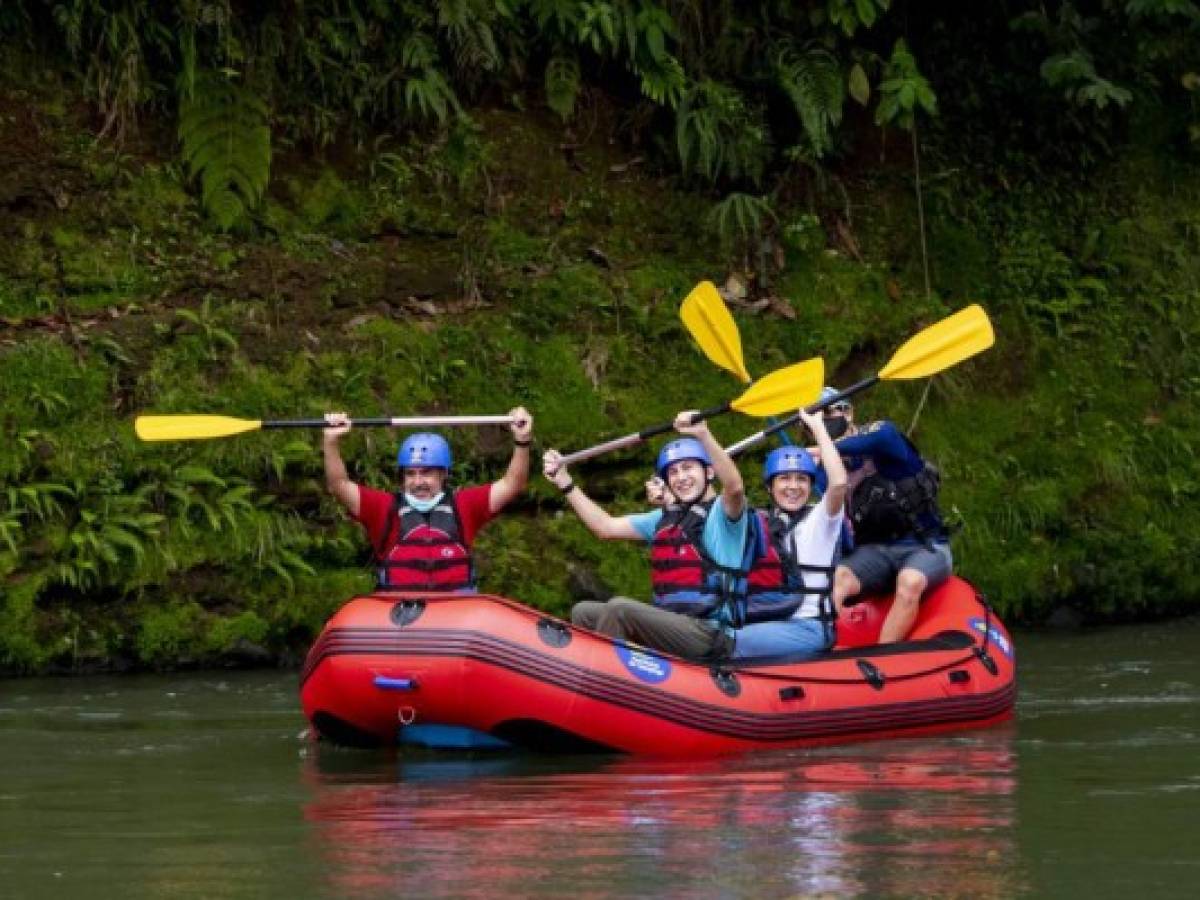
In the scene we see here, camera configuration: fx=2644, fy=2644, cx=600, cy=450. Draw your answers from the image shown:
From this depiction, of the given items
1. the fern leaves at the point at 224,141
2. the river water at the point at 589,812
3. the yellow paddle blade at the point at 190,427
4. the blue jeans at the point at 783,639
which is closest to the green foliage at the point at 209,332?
the fern leaves at the point at 224,141

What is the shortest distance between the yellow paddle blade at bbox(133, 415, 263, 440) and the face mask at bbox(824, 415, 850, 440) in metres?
2.40

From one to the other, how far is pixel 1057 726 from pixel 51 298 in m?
5.75

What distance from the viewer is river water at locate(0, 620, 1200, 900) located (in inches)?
257

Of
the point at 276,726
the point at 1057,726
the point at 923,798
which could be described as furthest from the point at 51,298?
the point at 923,798

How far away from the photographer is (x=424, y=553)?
9.69 m

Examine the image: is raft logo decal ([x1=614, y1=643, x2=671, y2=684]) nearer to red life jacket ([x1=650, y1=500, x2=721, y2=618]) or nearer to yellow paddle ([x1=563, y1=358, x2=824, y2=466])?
red life jacket ([x1=650, y1=500, x2=721, y2=618])

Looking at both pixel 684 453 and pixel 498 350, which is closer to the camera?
pixel 684 453

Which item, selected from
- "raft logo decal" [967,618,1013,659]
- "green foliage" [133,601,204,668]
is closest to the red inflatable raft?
"raft logo decal" [967,618,1013,659]

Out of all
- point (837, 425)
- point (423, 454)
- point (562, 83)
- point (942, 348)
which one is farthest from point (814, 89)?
point (423, 454)

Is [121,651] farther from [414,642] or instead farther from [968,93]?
[968,93]

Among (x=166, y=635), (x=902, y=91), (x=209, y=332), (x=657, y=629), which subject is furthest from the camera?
(x=902, y=91)

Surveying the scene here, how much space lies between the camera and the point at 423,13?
47.7 feet

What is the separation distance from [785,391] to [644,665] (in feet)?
5.92

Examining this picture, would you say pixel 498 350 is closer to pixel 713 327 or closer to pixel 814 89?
pixel 814 89
